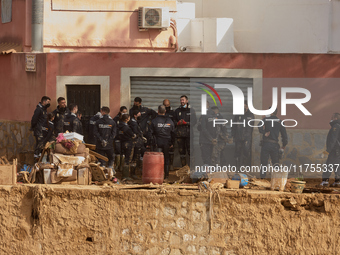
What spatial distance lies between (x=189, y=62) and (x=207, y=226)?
6044mm

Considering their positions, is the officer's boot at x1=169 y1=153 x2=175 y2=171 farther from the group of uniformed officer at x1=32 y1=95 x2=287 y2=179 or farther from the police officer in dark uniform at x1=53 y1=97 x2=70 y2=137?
the police officer in dark uniform at x1=53 y1=97 x2=70 y2=137

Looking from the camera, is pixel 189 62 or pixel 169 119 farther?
pixel 189 62

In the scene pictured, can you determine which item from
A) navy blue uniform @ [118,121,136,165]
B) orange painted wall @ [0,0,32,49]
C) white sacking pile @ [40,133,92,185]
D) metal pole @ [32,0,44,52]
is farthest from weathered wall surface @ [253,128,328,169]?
orange painted wall @ [0,0,32,49]

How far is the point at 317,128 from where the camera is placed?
1645 cm

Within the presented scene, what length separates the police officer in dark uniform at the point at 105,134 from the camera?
14.5 meters

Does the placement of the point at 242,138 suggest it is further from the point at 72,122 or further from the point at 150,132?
the point at 72,122

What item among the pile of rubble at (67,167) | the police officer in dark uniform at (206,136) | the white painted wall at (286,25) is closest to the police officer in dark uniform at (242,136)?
the police officer in dark uniform at (206,136)

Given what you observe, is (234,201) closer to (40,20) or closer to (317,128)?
(317,128)

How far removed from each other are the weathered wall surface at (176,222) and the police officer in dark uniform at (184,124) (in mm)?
3202

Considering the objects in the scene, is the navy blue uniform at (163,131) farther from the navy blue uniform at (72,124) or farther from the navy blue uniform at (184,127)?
the navy blue uniform at (72,124)

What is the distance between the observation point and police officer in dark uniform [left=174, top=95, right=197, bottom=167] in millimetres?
15258

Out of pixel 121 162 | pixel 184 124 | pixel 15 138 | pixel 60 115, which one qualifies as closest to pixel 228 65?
pixel 184 124

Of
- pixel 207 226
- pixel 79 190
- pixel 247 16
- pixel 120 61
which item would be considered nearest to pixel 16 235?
pixel 79 190

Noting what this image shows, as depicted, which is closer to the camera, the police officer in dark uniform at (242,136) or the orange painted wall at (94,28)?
the police officer in dark uniform at (242,136)
